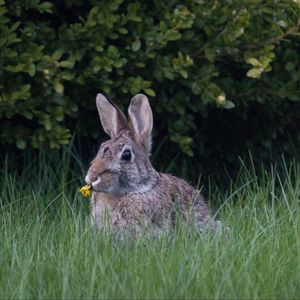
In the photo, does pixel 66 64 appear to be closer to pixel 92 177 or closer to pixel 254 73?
pixel 92 177

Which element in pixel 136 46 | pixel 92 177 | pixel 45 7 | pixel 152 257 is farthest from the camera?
pixel 136 46

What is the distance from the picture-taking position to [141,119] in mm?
5688

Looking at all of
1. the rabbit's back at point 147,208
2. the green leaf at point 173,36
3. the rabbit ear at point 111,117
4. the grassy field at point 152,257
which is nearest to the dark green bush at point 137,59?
the green leaf at point 173,36

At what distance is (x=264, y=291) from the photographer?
409cm

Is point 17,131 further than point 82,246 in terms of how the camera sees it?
Yes

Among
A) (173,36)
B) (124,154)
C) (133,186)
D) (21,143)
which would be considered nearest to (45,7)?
(173,36)

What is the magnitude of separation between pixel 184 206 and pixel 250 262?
1.23m

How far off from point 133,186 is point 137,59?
47.3 inches

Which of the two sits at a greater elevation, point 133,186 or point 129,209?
point 133,186

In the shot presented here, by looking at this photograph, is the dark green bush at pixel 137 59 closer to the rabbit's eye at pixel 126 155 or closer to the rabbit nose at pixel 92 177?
the rabbit's eye at pixel 126 155

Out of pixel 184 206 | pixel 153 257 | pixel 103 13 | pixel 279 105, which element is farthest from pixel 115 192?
pixel 279 105

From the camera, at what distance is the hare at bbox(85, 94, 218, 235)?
5227mm

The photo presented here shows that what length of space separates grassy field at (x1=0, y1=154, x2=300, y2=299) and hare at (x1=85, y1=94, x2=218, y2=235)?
0.17m

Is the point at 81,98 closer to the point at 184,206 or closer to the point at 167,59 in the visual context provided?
the point at 167,59
